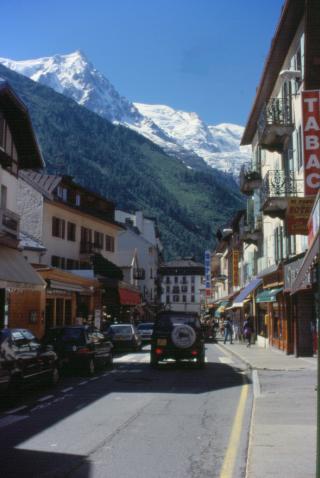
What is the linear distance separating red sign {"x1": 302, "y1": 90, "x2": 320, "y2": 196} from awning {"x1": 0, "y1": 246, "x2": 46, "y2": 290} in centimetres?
1097

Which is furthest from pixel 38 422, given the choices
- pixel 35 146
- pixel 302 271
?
pixel 35 146

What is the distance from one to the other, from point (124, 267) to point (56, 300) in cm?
3276

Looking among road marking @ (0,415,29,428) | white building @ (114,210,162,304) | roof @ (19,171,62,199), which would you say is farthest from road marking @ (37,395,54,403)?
white building @ (114,210,162,304)

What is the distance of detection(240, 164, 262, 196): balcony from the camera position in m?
37.8

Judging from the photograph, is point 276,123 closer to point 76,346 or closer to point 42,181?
point 76,346

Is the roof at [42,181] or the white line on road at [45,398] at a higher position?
the roof at [42,181]

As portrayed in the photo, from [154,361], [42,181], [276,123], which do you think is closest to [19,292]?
[154,361]

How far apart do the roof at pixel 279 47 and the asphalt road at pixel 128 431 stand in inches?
584

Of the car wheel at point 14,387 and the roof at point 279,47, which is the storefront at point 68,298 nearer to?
the roof at point 279,47

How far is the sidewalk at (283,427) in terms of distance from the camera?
22.2ft

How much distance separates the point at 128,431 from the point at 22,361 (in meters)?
4.36

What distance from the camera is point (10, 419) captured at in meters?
10.5

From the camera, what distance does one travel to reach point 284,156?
27828 millimetres

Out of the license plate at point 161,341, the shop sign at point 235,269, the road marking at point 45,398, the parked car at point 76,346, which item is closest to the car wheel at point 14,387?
the road marking at point 45,398
